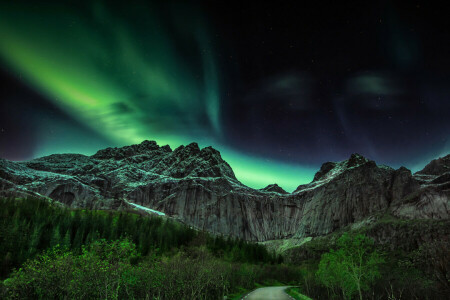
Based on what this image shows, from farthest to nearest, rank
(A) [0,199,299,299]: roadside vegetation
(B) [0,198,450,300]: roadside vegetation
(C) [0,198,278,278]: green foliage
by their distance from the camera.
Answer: (C) [0,198,278,278]: green foliage, (B) [0,198,450,300]: roadside vegetation, (A) [0,199,299,299]: roadside vegetation

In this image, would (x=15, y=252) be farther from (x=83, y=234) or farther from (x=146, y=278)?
(x=146, y=278)

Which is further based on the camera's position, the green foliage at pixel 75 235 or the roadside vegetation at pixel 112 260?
the green foliage at pixel 75 235

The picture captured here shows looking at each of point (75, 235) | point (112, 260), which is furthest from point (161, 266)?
point (75, 235)

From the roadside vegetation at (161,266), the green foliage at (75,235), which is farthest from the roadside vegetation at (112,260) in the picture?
the green foliage at (75,235)

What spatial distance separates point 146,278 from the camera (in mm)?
35844

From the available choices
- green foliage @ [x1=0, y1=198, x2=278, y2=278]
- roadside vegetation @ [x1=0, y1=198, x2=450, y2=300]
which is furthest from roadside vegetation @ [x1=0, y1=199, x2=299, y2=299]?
green foliage @ [x1=0, y1=198, x2=278, y2=278]

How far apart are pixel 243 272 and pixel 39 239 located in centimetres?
7003

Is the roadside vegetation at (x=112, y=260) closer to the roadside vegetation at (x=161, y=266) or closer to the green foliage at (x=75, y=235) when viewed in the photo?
the roadside vegetation at (x=161, y=266)

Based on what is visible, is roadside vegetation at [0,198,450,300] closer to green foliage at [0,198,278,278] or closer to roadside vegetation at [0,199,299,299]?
roadside vegetation at [0,199,299,299]

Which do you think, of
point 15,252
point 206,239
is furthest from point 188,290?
point 206,239

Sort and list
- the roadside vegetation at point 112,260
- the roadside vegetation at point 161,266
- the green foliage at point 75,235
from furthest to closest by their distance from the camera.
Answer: the green foliage at point 75,235
the roadside vegetation at point 161,266
the roadside vegetation at point 112,260

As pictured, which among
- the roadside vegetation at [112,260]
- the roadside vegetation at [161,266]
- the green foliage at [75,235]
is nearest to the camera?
the roadside vegetation at [112,260]

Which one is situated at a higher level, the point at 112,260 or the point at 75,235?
the point at 112,260

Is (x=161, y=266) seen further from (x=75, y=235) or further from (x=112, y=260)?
(x=75, y=235)
